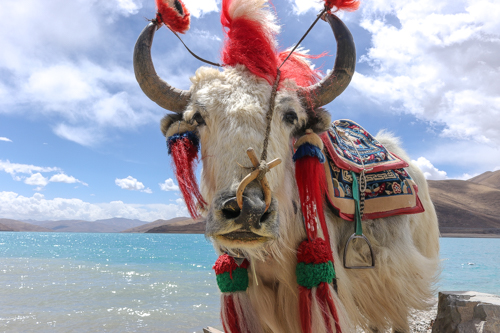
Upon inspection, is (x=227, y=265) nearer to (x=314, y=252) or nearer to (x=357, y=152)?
(x=314, y=252)

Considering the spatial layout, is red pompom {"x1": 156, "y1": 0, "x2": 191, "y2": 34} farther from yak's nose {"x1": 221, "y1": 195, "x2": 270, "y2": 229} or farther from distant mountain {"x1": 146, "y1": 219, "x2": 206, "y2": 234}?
distant mountain {"x1": 146, "y1": 219, "x2": 206, "y2": 234}

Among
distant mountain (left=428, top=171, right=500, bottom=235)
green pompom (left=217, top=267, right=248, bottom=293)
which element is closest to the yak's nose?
green pompom (left=217, top=267, right=248, bottom=293)

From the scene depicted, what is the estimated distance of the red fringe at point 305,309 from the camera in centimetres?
203

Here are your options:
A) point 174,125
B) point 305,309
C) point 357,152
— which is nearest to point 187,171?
point 174,125

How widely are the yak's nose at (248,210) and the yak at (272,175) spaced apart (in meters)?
0.05

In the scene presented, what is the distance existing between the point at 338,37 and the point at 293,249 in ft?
4.93

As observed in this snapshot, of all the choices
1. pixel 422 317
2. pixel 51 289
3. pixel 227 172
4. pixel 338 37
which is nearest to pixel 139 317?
pixel 51 289

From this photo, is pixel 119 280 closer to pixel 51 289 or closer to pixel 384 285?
pixel 51 289

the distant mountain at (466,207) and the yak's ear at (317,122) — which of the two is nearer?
the yak's ear at (317,122)

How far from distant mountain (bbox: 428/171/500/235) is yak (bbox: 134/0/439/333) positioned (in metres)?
92.6

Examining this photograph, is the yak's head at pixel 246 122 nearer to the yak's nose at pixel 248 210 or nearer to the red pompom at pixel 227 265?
the yak's nose at pixel 248 210

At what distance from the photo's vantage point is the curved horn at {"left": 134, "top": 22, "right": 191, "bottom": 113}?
2.21 meters

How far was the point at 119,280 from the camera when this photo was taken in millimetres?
11531

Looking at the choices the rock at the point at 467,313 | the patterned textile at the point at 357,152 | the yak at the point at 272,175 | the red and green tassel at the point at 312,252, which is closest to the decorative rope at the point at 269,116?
the yak at the point at 272,175
